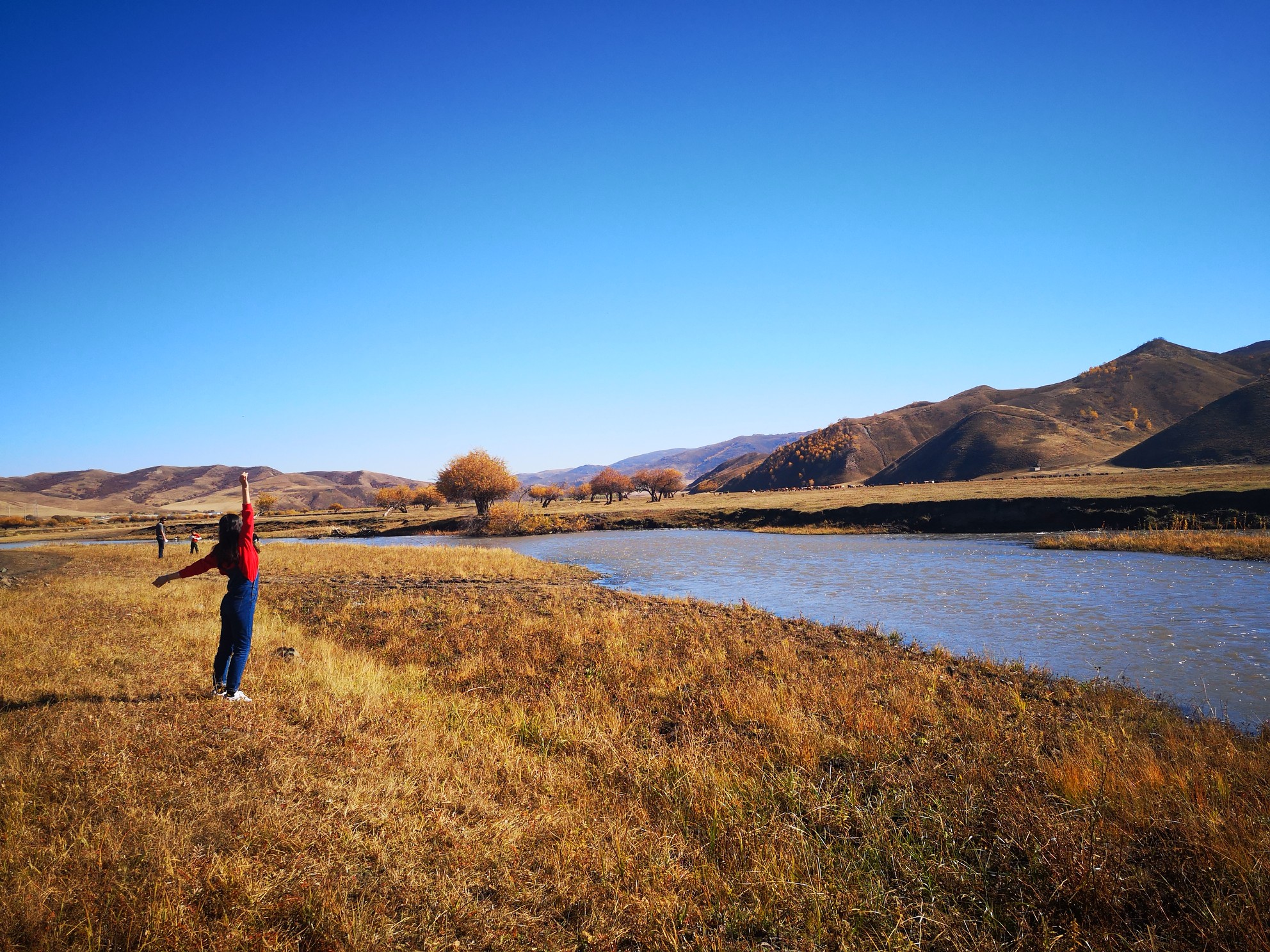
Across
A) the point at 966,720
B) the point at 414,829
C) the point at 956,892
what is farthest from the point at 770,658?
the point at 414,829

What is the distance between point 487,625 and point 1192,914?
14.2 metres

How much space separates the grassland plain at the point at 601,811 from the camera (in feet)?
13.1

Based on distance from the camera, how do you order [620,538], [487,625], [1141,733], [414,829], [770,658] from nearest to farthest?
1. [414,829]
2. [1141,733]
3. [770,658]
4. [487,625]
5. [620,538]

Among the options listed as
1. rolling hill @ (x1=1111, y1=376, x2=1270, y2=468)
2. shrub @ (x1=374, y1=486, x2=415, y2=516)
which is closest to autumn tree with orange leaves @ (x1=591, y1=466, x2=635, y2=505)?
shrub @ (x1=374, y1=486, x2=415, y2=516)

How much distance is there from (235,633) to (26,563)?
36.7 m

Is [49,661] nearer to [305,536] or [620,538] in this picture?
[620,538]

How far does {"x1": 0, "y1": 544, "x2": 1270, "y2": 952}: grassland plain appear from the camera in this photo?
3996 mm

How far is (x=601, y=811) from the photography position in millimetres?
5816

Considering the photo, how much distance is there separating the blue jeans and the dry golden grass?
120ft

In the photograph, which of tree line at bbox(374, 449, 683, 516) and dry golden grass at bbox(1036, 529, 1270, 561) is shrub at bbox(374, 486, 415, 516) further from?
dry golden grass at bbox(1036, 529, 1270, 561)

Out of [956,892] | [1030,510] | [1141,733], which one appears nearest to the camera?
[956,892]

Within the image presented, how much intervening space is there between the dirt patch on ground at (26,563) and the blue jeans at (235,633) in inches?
722

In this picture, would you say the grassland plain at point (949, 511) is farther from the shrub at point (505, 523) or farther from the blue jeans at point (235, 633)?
the blue jeans at point (235, 633)

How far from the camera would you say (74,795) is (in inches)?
200
